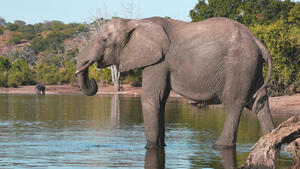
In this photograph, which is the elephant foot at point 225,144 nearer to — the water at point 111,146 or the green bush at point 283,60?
the water at point 111,146

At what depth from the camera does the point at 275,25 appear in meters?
44.3

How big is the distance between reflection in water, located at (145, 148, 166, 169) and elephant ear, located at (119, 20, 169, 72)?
1.91m

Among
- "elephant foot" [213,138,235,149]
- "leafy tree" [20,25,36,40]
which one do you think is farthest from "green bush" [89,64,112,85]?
"leafy tree" [20,25,36,40]

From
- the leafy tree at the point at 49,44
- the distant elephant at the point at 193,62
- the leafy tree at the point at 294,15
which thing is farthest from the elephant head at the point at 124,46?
the leafy tree at the point at 49,44

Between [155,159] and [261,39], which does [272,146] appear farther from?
[261,39]

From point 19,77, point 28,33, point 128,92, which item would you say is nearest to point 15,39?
point 28,33

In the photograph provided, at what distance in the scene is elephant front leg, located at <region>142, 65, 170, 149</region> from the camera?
13125mm

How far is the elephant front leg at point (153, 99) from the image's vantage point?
13125mm

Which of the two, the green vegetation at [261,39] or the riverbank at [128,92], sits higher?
the green vegetation at [261,39]

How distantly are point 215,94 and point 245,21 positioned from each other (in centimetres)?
5340

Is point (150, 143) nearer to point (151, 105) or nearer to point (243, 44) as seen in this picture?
point (151, 105)

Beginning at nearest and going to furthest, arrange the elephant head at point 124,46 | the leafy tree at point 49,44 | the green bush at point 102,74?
the elephant head at point 124,46 < the green bush at point 102,74 < the leafy tree at point 49,44

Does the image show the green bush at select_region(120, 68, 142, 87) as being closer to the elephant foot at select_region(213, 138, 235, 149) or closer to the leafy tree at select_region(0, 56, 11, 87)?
the leafy tree at select_region(0, 56, 11, 87)

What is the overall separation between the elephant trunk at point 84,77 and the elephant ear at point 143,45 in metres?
0.77
